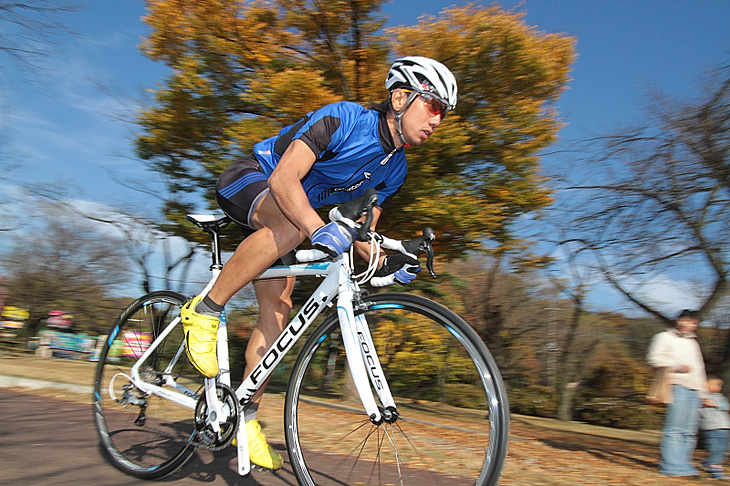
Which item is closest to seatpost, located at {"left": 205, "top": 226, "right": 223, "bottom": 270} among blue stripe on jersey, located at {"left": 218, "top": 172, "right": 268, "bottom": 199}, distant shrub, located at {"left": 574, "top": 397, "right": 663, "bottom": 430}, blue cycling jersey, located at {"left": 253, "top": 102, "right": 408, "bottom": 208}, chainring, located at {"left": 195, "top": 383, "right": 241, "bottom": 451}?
blue stripe on jersey, located at {"left": 218, "top": 172, "right": 268, "bottom": 199}

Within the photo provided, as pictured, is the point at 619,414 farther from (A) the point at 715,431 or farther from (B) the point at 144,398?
(B) the point at 144,398

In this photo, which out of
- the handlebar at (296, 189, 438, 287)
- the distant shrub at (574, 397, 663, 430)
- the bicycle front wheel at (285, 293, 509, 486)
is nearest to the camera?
the bicycle front wheel at (285, 293, 509, 486)

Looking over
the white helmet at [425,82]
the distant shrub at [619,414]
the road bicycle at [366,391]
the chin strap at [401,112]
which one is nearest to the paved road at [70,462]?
the road bicycle at [366,391]

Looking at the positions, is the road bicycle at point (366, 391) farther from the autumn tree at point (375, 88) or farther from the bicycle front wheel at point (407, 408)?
the autumn tree at point (375, 88)

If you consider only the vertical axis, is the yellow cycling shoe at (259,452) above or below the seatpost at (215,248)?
below

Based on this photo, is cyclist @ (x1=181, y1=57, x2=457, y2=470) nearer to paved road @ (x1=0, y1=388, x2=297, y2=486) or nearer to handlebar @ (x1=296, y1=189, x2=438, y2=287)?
handlebar @ (x1=296, y1=189, x2=438, y2=287)

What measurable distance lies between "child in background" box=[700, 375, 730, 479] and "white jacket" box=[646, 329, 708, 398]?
28cm

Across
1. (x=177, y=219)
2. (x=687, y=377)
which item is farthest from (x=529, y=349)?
(x=177, y=219)

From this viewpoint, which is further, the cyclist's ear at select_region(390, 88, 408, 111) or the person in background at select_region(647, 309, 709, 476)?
the person in background at select_region(647, 309, 709, 476)

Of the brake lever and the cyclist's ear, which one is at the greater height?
the cyclist's ear

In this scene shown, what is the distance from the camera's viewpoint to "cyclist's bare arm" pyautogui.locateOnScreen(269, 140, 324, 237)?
7.22 ft

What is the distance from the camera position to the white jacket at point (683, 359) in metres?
5.46

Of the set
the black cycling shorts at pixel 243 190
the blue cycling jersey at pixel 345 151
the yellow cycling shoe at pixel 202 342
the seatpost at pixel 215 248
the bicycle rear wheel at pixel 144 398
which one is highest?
the blue cycling jersey at pixel 345 151

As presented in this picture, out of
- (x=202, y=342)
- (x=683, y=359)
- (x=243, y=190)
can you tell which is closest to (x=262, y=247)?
(x=243, y=190)
